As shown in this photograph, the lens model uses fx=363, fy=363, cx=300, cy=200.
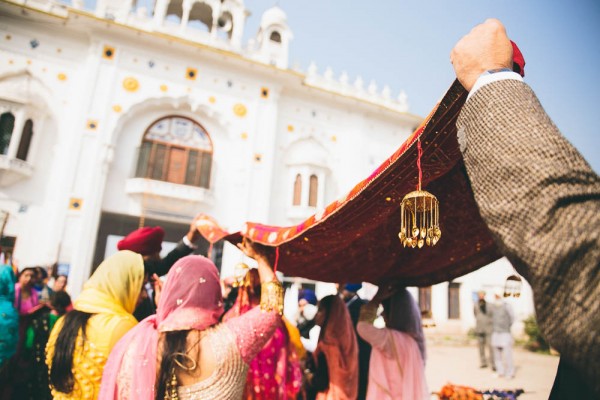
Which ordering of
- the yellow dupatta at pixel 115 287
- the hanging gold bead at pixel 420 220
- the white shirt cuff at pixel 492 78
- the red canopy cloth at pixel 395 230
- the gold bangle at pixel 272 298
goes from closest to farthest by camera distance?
the white shirt cuff at pixel 492 78, the hanging gold bead at pixel 420 220, the red canopy cloth at pixel 395 230, the gold bangle at pixel 272 298, the yellow dupatta at pixel 115 287

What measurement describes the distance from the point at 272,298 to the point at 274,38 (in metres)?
12.2

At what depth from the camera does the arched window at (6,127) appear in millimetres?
8820

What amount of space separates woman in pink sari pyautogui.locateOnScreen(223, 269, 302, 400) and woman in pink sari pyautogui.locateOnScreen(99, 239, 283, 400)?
711mm

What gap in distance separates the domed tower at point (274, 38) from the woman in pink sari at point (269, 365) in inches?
399

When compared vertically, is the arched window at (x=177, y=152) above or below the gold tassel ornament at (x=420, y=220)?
above

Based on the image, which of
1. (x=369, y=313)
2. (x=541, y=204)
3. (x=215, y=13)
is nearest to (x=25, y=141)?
(x=215, y=13)

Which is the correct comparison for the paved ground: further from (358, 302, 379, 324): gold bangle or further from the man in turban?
the man in turban

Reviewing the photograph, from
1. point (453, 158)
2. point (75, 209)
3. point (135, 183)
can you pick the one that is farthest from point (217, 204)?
point (453, 158)

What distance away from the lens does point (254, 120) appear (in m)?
10.9

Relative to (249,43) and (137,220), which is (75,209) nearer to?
(137,220)

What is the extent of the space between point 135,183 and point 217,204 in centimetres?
223

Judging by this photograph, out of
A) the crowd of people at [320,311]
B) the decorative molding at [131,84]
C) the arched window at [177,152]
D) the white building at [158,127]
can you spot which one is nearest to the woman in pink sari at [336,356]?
the crowd of people at [320,311]

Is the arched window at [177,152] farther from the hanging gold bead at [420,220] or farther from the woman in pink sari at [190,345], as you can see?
the hanging gold bead at [420,220]

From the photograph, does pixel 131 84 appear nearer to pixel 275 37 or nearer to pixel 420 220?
pixel 275 37
